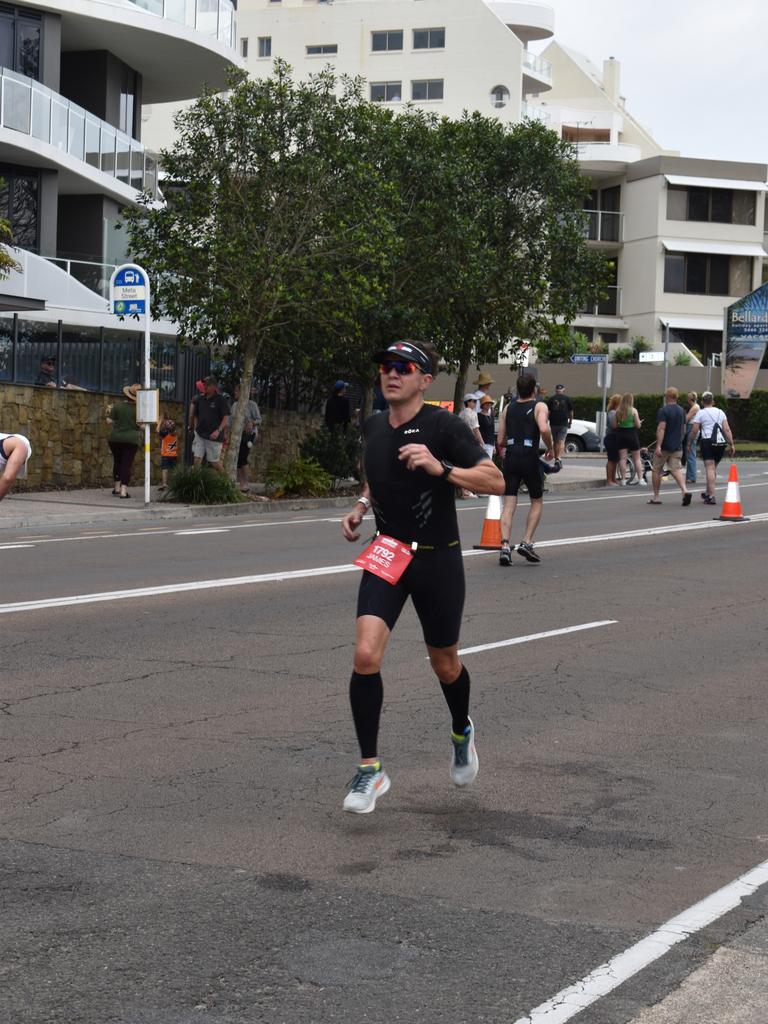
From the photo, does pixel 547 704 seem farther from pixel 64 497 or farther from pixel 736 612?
pixel 64 497

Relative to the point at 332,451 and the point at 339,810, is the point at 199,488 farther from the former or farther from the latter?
the point at 339,810

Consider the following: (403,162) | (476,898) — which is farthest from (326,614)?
(403,162)

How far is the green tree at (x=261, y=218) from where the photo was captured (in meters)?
24.1

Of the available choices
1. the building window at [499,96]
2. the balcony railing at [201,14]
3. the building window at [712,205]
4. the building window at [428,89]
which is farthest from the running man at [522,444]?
the building window at [428,89]

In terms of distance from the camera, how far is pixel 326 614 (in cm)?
1162

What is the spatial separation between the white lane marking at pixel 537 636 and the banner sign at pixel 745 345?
4762 cm

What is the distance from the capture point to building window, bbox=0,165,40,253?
113 ft

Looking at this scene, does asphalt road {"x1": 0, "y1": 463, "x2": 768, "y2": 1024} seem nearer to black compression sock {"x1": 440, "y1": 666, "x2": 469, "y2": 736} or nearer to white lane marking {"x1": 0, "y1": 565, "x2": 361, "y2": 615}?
white lane marking {"x1": 0, "y1": 565, "x2": 361, "y2": 615}

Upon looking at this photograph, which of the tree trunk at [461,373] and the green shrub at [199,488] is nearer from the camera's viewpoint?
the green shrub at [199,488]

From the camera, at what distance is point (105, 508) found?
2177cm

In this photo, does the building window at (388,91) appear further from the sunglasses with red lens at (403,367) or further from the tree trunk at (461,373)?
the sunglasses with red lens at (403,367)

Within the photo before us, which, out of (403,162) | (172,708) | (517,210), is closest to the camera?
(172,708)

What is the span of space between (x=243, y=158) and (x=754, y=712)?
58.6 ft

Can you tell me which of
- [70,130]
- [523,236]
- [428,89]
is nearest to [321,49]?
[428,89]
